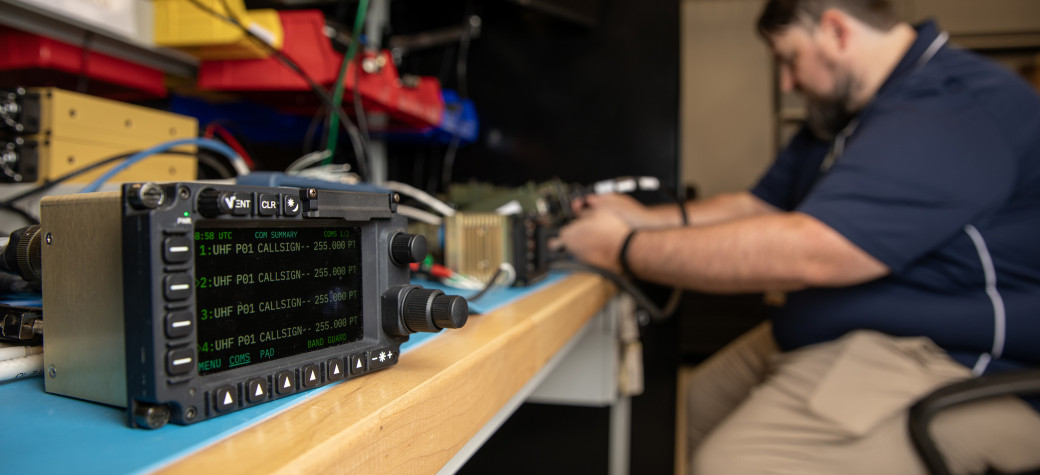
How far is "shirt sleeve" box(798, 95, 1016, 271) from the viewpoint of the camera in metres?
0.98

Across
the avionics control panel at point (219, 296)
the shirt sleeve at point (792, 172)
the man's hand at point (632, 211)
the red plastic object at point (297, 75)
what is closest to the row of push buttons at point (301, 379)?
the avionics control panel at point (219, 296)

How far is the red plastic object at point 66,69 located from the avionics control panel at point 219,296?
1.79 feet

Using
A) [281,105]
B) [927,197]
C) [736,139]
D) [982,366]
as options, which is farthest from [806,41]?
[736,139]

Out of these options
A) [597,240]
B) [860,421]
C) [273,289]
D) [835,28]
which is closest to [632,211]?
[597,240]

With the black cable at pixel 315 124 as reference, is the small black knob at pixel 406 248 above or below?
below

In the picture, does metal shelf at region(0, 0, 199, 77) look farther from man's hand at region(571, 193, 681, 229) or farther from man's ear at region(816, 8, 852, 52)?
man's ear at region(816, 8, 852, 52)

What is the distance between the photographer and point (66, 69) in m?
0.75

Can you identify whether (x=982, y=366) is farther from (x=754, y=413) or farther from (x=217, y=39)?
(x=217, y=39)

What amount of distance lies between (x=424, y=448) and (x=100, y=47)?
0.73 metres

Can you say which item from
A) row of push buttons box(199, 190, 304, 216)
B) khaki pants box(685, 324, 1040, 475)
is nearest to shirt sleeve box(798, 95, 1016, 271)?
khaki pants box(685, 324, 1040, 475)

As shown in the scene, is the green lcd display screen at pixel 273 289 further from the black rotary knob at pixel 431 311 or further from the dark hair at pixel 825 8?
the dark hair at pixel 825 8

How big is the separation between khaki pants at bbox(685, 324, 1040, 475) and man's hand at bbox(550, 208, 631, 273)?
408 millimetres

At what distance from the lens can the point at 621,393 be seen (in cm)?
156

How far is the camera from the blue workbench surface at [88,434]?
0.78 ft
